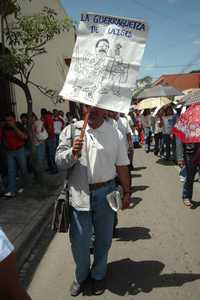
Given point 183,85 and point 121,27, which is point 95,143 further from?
point 183,85

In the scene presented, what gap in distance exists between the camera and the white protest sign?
11.4ft

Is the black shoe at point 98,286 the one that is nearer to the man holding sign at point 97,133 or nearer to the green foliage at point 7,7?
the man holding sign at point 97,133

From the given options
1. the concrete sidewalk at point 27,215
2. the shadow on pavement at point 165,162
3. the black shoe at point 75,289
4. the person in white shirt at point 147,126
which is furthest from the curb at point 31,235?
the person in white shirt at point 147,126

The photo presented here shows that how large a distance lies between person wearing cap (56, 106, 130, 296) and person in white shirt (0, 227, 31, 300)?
162cm

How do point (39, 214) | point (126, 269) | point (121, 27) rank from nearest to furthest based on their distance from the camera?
point (121, 27) → point (126, 269) → point (39, 214)

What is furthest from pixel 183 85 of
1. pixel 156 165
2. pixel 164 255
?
pixel 164 255

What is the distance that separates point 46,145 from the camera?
1177 cm

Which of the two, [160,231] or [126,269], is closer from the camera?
[126,269]

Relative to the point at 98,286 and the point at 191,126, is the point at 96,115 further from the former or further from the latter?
the point at 191,126

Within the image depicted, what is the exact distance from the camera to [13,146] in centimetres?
806

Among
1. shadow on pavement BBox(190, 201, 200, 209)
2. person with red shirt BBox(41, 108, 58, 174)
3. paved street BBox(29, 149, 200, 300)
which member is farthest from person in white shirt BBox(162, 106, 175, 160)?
shadow on pavement BBox(190, 201, 200, 209)

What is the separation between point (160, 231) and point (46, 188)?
3.66m

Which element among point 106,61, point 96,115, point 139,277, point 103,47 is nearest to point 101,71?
point 106,61

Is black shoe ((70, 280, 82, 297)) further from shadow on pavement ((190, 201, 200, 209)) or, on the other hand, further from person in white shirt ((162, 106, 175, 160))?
person in white shirt ((162, 106, 175, 160))
